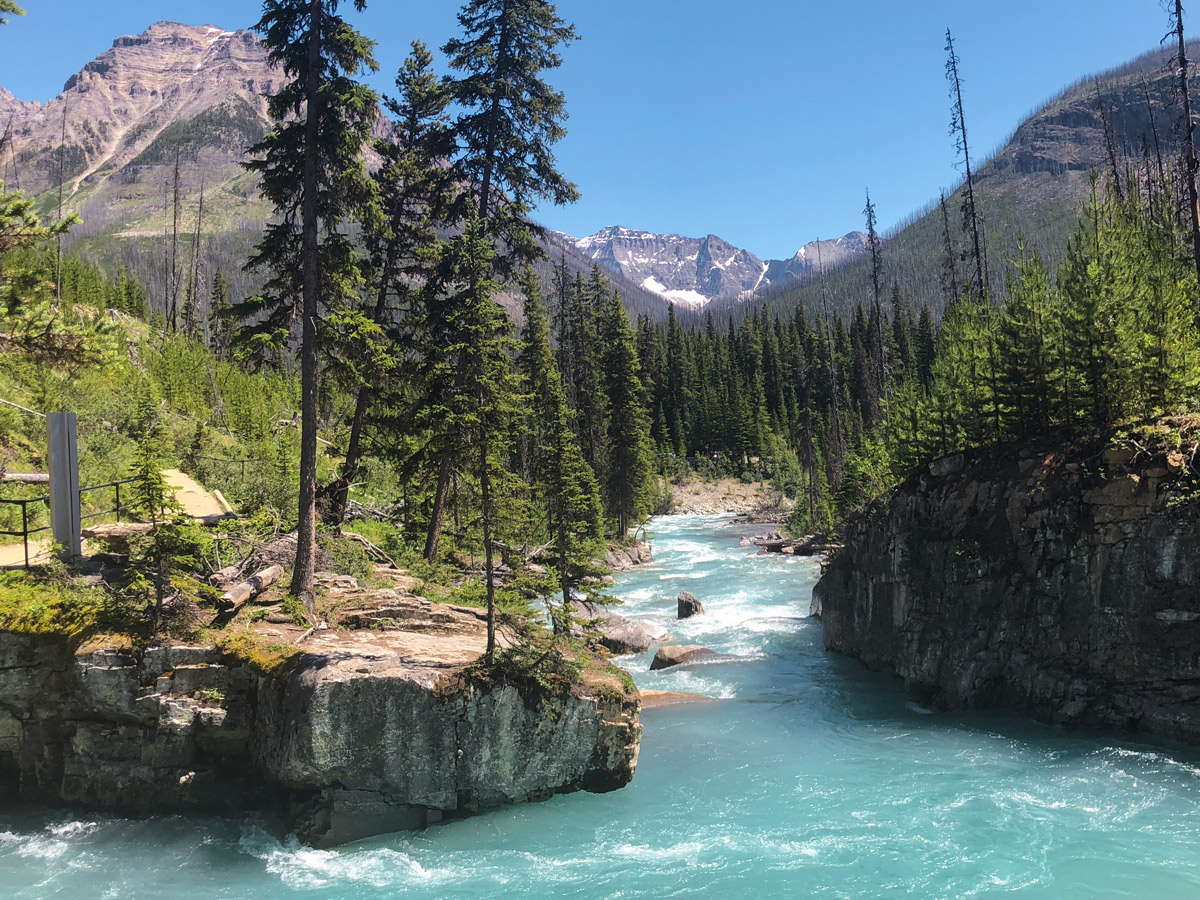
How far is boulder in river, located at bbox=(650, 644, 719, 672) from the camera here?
20.6 meters

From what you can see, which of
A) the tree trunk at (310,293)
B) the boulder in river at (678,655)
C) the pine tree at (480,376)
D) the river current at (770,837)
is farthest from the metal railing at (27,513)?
the boulder in river at (678,655)

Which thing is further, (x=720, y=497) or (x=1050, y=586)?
(x=720, y=497)

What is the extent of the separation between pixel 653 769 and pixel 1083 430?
445 inches

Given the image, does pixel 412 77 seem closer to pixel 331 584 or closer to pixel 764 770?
pixel 331 584

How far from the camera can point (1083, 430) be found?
590 inches

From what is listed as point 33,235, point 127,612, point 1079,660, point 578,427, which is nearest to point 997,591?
point 1079,660

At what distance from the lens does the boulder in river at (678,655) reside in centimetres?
2060

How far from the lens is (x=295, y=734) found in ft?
35.7

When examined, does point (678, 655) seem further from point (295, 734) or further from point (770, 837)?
point (295, 734)

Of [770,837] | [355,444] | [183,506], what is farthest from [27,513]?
[770,837]

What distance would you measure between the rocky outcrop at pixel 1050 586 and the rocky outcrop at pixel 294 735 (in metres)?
8.96

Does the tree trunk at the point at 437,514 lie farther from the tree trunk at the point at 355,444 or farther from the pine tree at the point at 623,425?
the pine tree at the point at 623,425

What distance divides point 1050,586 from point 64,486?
64.1 ft

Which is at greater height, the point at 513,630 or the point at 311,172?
the point at 311,172
